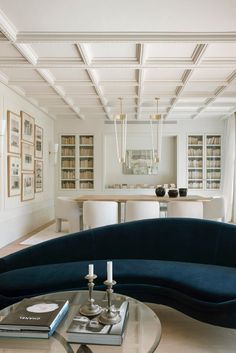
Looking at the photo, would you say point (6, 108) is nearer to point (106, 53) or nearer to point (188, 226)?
point (106, 53)

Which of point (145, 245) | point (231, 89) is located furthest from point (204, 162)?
point (145, 245)

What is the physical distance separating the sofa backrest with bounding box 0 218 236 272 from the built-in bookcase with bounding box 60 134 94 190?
6.78 m

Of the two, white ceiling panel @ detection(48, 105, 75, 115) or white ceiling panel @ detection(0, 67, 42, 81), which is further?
white ceiling panel @ detection(48, 105, 75, 115)

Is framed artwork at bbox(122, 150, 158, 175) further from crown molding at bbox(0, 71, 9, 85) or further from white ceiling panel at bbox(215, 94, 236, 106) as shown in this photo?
crown molding at bbox(0, 71, 9, 85)

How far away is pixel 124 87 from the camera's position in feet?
20.4

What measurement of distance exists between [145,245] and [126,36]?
8.09 ft

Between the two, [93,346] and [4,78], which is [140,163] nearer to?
[4,78]

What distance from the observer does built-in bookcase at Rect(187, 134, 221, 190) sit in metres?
9.64

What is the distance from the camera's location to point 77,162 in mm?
9750

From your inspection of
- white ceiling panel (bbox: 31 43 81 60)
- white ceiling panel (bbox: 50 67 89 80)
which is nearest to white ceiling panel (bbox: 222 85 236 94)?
white ceiling panel (bbox: 50 67 89 80)

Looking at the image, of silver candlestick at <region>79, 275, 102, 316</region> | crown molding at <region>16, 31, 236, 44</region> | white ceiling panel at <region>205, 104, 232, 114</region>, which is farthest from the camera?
white ceiling panel at <region>205, 104, 232, 114</region>

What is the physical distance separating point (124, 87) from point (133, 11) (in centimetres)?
275

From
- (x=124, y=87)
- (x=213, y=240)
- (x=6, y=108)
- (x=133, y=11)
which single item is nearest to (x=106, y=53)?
(x=133, y=11)

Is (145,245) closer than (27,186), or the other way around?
(145,245)
